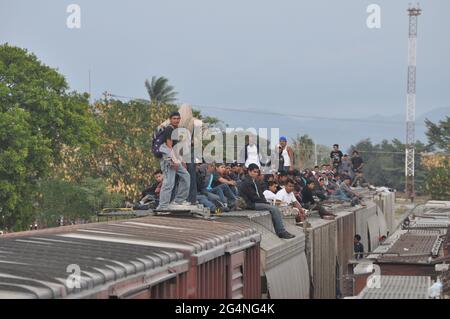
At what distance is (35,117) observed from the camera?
133ft

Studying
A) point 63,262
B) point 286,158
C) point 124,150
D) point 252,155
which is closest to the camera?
point 63,262

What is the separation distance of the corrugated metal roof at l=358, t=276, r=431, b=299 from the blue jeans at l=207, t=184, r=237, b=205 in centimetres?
501

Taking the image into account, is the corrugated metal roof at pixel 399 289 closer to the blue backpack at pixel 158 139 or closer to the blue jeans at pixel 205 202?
the blue backpack at pixel 158 139

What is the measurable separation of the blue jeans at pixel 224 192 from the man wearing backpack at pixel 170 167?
2966mm

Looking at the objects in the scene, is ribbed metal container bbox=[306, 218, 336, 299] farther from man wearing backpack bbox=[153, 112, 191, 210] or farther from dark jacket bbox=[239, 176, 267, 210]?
man wearing backpack bbox=[153, 112, 191, 210]

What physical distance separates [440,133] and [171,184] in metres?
89.6

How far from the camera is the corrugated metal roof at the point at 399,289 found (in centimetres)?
794

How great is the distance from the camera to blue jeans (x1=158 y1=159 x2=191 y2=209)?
1128 cm

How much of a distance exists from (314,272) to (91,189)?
1266 inches

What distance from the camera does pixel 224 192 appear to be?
14.7 metres

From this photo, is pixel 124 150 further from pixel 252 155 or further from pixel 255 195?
pixel 255 195

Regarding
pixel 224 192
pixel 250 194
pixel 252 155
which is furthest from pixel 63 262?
pixel 252 155

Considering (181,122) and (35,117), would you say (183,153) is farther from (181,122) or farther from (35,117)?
(35,117)
